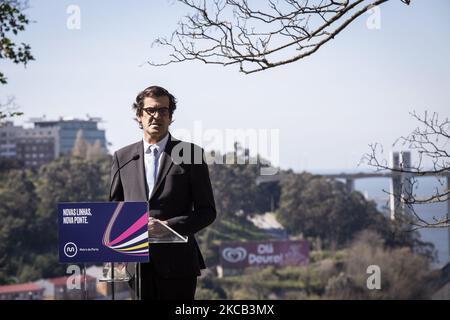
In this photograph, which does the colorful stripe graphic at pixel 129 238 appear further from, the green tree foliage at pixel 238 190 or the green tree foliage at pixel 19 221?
the green tree foliage at pixel 238 190

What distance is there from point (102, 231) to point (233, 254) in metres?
48.6

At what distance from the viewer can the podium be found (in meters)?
2.63

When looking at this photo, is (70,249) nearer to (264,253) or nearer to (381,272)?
(381,272)

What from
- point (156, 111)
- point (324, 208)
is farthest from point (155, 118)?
point (324, 208)

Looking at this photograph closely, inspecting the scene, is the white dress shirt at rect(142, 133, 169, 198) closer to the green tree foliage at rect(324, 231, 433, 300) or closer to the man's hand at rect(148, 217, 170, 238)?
the man's hand at rect(148, 217, 170, 238)

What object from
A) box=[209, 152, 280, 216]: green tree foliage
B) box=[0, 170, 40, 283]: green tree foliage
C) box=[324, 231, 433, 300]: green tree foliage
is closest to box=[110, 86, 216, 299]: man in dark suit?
box=[324, 231, 433, 300]: green tree foliage

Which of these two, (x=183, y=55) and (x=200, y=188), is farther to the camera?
(x=183, y=55)

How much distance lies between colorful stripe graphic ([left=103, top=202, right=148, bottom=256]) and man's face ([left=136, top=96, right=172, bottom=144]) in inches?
14.3

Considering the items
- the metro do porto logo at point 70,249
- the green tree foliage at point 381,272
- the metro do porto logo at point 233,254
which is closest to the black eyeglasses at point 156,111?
the metro do porto logo at point 70,249
